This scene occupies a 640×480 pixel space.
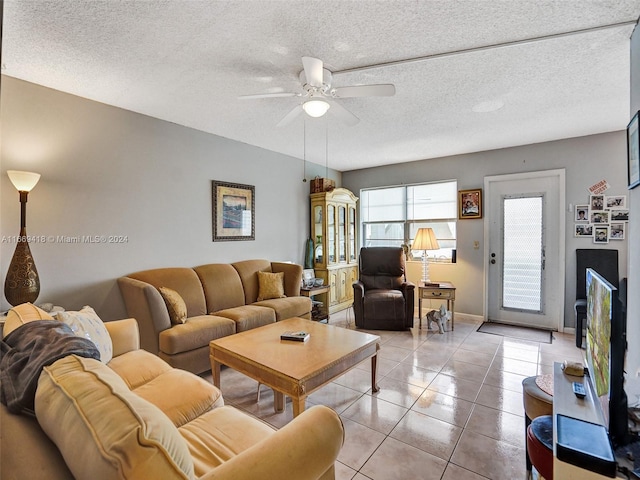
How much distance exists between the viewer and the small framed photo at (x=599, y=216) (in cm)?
383

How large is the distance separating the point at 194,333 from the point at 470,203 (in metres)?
4.19

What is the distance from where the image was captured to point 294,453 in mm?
1027

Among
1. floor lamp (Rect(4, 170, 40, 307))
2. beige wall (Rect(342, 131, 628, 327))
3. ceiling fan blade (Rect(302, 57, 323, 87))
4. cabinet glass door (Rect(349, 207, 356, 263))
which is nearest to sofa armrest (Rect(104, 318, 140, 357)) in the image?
floor lamp (Rect(4, 170, 40, 307))

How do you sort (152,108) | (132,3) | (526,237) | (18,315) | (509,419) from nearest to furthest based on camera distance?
(18,315) < (132,3) < (509,419) < (152,108) < (526,237)

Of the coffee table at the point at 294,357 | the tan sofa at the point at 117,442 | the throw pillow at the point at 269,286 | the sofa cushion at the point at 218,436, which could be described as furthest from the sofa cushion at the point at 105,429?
the throw pillow at the point at 269,286

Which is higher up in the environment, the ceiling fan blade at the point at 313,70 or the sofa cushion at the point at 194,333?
the ceiling fan blade at the point at 313,70

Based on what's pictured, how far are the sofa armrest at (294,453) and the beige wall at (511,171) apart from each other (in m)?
4.23

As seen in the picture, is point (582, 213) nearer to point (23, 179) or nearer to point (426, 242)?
point (426, 242)

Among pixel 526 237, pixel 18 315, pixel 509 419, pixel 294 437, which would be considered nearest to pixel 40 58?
pixel 18 315

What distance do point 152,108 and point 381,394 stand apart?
3.43 meters

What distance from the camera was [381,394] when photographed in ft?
8.41

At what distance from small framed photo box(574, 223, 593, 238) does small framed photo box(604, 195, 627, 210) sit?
0.29 metres

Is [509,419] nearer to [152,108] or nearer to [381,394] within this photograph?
[381,394]

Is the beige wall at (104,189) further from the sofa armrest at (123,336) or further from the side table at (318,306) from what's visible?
the side table at (318,306)
